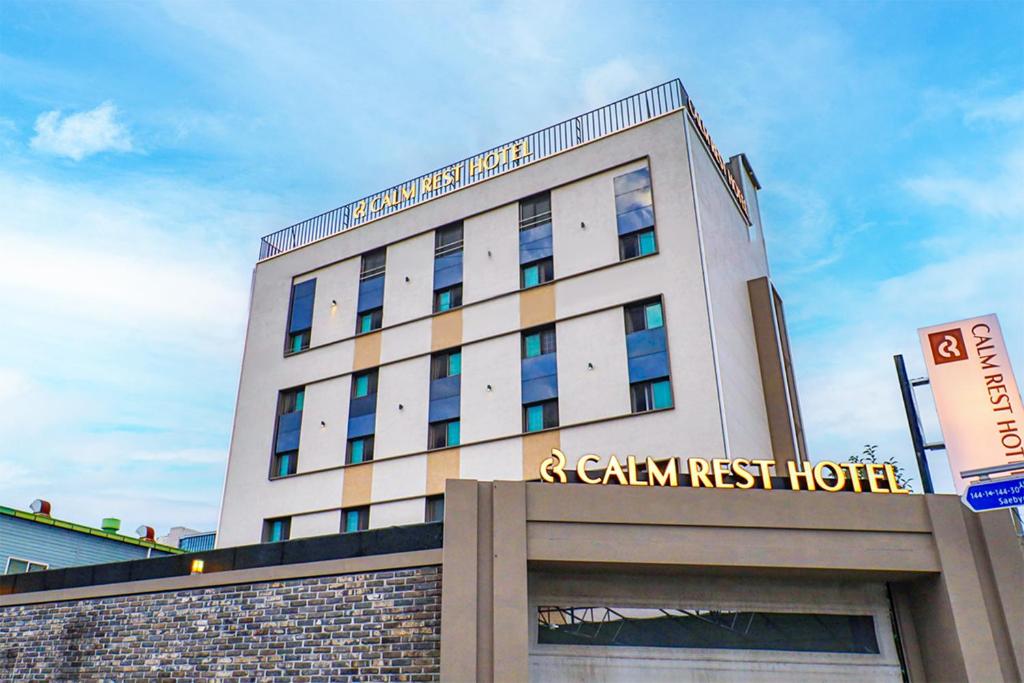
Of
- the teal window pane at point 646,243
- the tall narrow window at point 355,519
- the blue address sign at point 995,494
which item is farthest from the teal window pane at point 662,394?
the blue address sign at point 995,494

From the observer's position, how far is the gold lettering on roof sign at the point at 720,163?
91.3ft

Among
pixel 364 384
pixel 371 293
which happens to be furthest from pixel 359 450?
pixel 371 293

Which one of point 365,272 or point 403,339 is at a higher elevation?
point 365,272

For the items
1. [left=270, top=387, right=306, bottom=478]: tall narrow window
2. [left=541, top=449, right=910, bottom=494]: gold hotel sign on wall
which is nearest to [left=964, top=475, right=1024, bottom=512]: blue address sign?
[left=541, top=449, right=910, bottom=494]: gold hotel sign on wall

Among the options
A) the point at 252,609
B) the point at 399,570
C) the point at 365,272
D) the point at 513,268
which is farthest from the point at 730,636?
the point at 365,272

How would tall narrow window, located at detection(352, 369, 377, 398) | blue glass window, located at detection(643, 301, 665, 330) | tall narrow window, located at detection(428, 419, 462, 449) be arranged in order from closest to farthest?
blue glass window, located at detection(643, 301, 665, 330)
tall narrow window, located at detection(428, 419, 462, 449)
tall narrow window, located at detection(352, 369, 377, 398)

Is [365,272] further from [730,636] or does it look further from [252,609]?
[730,636]

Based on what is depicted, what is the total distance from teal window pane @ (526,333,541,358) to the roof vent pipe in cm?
1884

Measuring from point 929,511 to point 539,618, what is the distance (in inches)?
271

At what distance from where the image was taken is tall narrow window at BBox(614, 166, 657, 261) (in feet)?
84.3

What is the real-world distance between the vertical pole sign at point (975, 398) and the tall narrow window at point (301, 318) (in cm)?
2428

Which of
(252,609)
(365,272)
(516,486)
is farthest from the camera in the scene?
(365,272)

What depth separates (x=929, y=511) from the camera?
43.4 ft

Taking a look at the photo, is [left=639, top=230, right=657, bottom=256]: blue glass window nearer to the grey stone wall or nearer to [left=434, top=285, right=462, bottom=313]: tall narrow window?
[left=434, top=285, right=462, bottom=313]: tall narrow window
